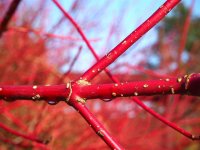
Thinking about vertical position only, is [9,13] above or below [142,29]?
above

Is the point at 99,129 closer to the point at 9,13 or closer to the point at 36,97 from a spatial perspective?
the point at 36,97

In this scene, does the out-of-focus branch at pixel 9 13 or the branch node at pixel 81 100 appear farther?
the out-of-focus branch at pixel 9 13

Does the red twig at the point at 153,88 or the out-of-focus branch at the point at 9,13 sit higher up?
the out-of-focus branch at the point at 9,13

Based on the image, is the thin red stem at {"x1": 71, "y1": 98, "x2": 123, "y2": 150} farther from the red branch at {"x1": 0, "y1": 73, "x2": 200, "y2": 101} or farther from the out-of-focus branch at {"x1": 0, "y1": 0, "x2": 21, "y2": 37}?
the out-of-focus branch at {"x1": 0, "y1": 0, "x2": 21, "y2": 37}

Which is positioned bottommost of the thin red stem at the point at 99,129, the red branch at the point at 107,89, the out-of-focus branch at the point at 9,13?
the thin red stem at the point at 99,129

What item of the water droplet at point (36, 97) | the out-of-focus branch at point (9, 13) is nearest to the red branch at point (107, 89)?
the water droplet at point (36, 97)

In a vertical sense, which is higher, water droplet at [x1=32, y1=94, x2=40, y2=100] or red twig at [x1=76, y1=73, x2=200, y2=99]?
water droplet at [x1=32, y1=94, x2=40, y2=100]

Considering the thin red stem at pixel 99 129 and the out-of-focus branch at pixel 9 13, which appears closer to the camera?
the thin red stem at pixel 99 129

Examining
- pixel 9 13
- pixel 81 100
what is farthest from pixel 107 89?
pixel 9 13

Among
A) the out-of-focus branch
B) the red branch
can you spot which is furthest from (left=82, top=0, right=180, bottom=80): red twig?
the out-of-focus branch

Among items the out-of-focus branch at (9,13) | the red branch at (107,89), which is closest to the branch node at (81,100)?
the red branch at (107,89)

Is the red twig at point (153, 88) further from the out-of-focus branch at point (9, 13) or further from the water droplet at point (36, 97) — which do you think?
the out-of-focus branch at point (9, 13)

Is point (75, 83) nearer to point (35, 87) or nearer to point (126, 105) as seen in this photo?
point (35, 87)

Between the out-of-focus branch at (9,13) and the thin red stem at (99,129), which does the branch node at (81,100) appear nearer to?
the thin red stem at (99,129)
